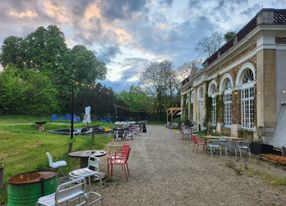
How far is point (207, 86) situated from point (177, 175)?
1623 cm

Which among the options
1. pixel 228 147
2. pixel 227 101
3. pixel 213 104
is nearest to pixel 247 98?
pixel 227 101

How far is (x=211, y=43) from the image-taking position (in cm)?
3625

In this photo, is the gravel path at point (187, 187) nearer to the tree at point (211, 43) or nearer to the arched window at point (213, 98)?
the arched window at point (213, 98)

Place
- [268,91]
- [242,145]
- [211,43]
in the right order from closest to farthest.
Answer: [242,145]
[268,91]
[211,43]

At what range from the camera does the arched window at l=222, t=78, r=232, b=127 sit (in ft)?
57.2

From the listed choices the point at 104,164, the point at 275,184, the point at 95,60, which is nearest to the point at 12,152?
the point at 104,164

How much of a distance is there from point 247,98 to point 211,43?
77.2 ft

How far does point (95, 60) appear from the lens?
49.6 meters

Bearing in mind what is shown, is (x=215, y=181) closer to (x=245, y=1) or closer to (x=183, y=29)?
(x=245, y=1)

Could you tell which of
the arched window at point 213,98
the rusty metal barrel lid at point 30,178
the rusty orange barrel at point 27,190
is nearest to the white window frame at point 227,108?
the arched window at point 213,98

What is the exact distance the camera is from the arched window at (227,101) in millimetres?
17422

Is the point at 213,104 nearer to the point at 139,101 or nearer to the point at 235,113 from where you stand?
the point at 235,113

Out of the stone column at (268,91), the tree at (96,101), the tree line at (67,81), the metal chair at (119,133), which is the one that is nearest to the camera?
the stone column at (268,91)

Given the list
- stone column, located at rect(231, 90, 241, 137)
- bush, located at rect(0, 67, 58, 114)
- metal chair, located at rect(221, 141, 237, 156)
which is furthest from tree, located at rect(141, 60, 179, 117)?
metal chair, located at rect(221, 141, 237, 156)
